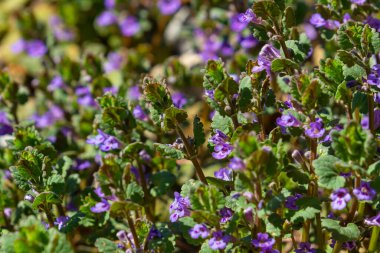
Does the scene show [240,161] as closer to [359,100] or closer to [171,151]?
[171,151]

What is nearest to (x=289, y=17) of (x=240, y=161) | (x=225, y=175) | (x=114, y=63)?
(x=225, y=175)

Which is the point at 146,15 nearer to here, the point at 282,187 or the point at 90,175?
the point at 90,175

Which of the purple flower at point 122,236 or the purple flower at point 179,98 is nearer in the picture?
the purple flower at point 122,236

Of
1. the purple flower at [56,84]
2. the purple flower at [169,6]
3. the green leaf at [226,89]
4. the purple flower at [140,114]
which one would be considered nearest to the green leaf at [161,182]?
the purple flower at [140,114]

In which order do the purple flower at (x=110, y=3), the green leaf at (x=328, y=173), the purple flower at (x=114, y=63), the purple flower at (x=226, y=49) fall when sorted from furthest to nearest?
the purple flower at (x=110, y=3) < the purple flower at (x=114, y=63) < the purple flower at (x=226, y=49) < the green leaf at (x=328, y=173)

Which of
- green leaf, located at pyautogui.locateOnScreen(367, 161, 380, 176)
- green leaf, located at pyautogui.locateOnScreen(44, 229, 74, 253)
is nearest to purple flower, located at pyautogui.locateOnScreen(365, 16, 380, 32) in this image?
green leaf, located at pyautogui.locateOnScreen(367, 161, 380, 176)

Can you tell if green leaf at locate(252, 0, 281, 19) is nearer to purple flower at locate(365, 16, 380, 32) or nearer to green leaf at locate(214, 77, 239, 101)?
green leaf at locate(214, 77, 239, 101)

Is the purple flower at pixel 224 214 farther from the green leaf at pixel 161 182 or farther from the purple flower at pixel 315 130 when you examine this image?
the green leaf at pixel 161 182
